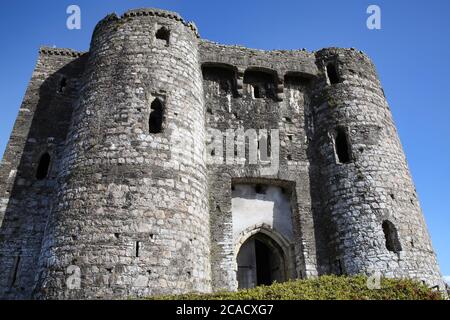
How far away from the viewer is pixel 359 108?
14.3 meters

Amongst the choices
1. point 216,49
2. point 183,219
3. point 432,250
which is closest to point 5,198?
point 183,219

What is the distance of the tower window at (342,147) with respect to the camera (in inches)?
541

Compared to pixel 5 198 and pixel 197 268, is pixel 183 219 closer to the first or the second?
pixel 197 268

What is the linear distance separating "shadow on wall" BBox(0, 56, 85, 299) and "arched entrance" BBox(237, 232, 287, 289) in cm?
640

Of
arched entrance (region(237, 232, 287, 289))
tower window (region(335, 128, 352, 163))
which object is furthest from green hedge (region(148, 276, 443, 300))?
tower window (region(335, 128, 352, 163))

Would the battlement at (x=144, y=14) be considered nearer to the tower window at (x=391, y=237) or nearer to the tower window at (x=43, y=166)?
the tower window at (x=43, y=166)

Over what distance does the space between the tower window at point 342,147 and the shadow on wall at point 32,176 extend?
9.69 meters

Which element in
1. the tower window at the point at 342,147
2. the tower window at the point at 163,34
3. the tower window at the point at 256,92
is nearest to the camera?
the tower window at the point at 163,34

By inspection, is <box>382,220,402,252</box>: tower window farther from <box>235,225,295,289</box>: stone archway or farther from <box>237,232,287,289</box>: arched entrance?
<box>237,232,287,289</box>: arched entrance

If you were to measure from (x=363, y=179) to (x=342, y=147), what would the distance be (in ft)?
5.50

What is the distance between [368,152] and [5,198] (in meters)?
12.2

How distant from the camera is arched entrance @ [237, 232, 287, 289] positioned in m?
13.0

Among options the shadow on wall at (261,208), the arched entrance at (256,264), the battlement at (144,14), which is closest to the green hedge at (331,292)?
the shadow on wall at (261,208)

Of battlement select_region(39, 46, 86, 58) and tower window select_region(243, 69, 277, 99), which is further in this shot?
battlement select_region(39, 46, 86, 58)
